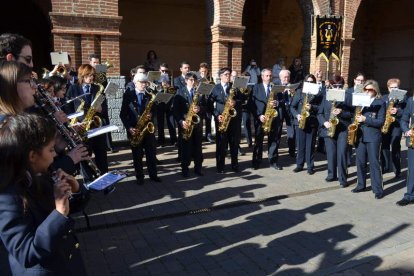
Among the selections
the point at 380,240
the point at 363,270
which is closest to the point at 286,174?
the point at 380,240

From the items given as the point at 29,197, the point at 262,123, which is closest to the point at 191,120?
the point at 262,123

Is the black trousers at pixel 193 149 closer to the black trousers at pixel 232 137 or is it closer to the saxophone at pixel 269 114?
the black trousers at pixel 232 137

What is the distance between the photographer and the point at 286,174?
7.89m

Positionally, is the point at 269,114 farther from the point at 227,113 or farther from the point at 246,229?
the point at 246,229

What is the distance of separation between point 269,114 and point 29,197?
21.4ft

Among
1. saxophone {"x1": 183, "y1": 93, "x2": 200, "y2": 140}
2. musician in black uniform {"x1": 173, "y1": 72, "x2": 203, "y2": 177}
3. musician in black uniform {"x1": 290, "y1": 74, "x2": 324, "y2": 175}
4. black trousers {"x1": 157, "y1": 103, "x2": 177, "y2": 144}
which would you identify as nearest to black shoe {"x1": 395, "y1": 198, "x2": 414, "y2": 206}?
musician in black uniform {"x1": 290, "y1": 74, "x2": 324, "y2": 175}

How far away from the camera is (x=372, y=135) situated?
6.30 metres

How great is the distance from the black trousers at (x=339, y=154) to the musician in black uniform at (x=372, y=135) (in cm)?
38

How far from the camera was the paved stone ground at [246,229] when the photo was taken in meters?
4.16

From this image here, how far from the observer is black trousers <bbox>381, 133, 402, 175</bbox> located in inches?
308

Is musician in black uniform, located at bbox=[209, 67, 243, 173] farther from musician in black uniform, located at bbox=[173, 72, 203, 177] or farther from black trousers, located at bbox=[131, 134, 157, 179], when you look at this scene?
black trousers, located at bbox=[131, 134, 157, 179]

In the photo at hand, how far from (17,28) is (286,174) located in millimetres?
13806

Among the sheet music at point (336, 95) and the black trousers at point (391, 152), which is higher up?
the sheet music at point (336, 95)

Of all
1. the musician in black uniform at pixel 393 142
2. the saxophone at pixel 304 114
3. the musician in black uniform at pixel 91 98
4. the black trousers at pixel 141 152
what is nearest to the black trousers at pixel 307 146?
the saxophone at pixel 304 114
